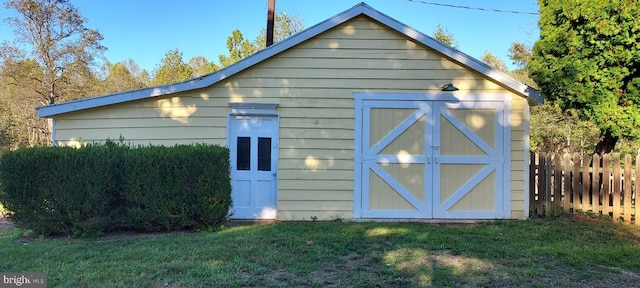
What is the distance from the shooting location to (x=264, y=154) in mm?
7387

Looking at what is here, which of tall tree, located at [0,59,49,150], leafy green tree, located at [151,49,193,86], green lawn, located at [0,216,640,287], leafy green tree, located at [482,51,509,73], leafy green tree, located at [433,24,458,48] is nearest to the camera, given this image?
green lawn, located at [0,216,640,287]

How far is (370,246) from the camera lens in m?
5.36

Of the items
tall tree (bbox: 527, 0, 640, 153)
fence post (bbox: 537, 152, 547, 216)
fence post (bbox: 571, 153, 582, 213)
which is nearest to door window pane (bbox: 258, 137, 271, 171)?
fence post (bbox: 537, 152, 547, 216)

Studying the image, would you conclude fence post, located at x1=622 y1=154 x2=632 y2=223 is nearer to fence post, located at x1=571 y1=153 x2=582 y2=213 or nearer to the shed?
fence post, located at x1=571 y1=153 x2=582 y2=213

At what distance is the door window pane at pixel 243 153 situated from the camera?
24.1 feet

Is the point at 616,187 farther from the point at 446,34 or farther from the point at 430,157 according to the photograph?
the point at 446,34

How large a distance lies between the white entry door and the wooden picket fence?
4804 mm

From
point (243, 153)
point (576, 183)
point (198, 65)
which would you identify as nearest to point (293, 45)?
point (243, 153)

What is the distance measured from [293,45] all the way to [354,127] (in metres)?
1.81

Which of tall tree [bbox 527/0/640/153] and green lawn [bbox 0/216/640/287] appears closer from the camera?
green lawn [bbox 0/216/640/287]

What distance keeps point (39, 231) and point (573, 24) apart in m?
9.64

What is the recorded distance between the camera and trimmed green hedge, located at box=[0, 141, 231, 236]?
595 centimetres

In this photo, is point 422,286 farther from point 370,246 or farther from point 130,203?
point 130,203

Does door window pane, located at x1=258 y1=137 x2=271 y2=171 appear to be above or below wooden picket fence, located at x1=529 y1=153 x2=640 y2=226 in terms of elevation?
above
